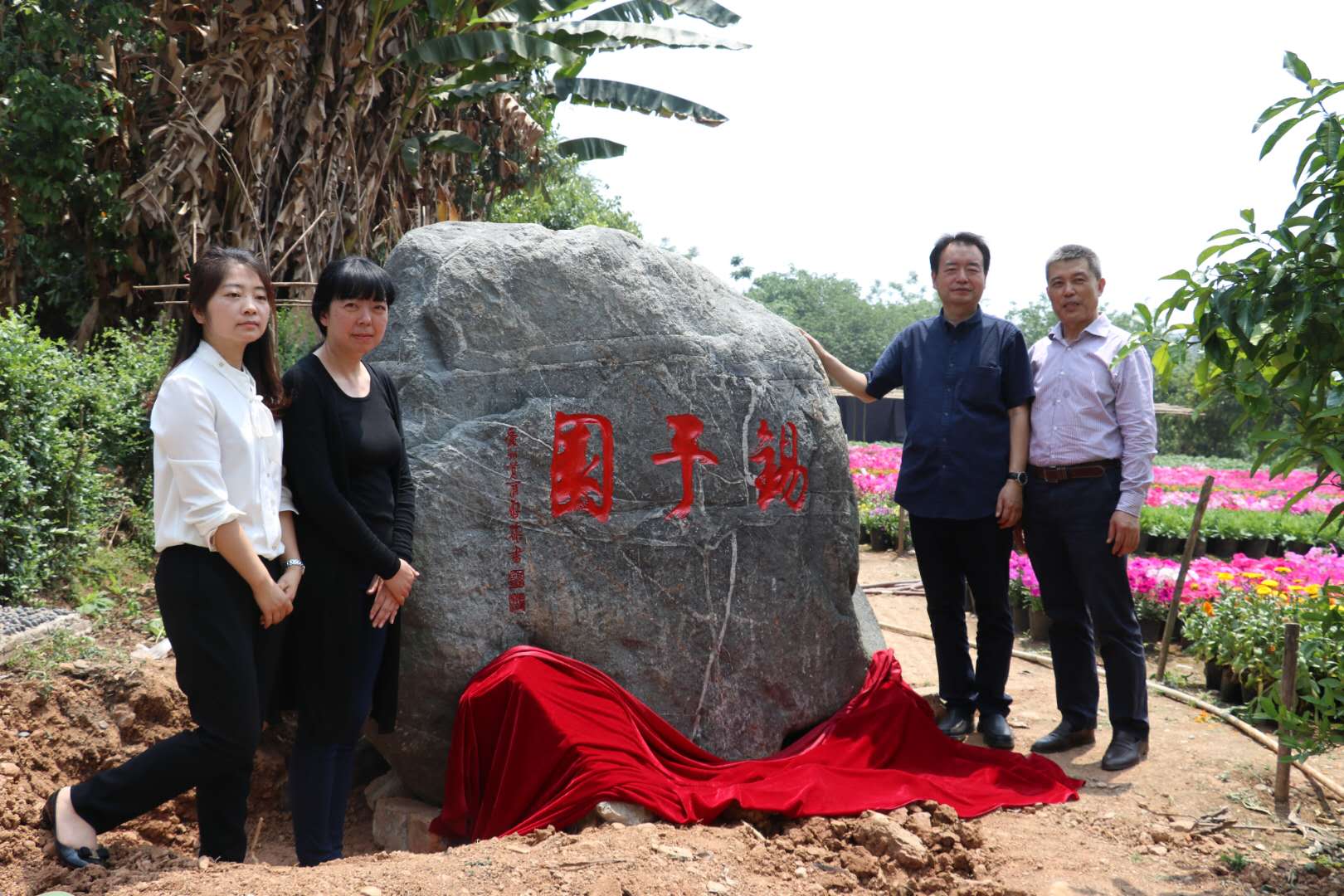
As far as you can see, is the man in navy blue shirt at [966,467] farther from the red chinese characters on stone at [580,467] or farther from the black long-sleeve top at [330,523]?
the black long-sleeve top at [330,523]

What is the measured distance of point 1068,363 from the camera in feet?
14.5

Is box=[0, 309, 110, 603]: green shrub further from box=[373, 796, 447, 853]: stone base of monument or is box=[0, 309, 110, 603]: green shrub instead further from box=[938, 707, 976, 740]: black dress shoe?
box=[938, 707, 976, 740]: black dress shoe

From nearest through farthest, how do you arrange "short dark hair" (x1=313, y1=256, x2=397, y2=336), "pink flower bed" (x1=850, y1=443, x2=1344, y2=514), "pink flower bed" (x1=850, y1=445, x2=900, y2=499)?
"short dark hair" (x1=313, y1=256, x2=397, y2=336)
"pink flower bed" (x1=850, y1=443, x2=1344, y2=514)
"pink flower bed" (x1=850, y1=445, x2=900, y2=499)

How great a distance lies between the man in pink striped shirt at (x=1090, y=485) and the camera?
14.0 ft

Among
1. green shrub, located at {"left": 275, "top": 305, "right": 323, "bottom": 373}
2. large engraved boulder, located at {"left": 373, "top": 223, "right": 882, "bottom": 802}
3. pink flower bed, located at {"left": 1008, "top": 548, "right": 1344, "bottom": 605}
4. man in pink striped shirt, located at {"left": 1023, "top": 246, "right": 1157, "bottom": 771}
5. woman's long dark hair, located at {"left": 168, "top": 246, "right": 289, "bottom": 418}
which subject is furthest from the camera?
green shrub, located at {"left": 275, "top": 305, "right": 323, "bottom": 373}

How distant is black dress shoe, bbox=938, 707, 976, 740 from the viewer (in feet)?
15.3

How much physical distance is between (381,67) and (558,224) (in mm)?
14103

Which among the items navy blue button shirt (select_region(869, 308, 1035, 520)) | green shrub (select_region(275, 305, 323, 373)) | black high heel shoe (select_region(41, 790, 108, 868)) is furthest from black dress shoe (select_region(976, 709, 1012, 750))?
green shrub (select_region(275, 305, 323, 373))

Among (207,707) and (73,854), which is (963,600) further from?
(73,854)

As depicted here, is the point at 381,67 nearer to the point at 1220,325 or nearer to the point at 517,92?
the point at 517,92

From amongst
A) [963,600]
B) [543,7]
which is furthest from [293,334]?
[963,600]

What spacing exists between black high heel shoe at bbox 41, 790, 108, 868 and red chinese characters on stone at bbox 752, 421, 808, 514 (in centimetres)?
259

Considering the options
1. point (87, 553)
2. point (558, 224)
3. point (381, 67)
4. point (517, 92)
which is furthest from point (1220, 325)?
point (558, 224)

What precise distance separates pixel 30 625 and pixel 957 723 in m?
4.09
